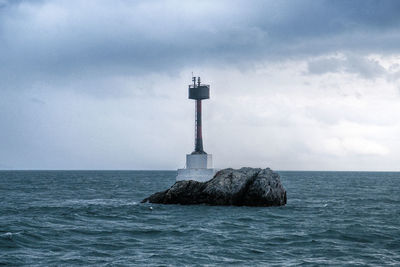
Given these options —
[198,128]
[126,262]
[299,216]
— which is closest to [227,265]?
[126,262]

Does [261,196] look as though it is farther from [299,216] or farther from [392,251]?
[392,251]

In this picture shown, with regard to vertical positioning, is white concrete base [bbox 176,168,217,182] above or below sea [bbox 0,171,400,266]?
above

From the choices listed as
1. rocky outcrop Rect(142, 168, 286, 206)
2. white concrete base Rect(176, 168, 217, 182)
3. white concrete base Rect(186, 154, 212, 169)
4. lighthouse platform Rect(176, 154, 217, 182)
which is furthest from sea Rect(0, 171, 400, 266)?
white concrete base Rect(186, 154, 212, 169)

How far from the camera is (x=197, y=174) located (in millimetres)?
50094

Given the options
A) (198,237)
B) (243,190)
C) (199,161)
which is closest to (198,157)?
(199,161)

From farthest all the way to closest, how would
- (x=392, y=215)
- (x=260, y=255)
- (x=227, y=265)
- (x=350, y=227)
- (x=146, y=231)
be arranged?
(x=392, y=215) → (x=350, y=227) → (x=146, y=231) → (x=260, y=255) → (x=227, y=265)

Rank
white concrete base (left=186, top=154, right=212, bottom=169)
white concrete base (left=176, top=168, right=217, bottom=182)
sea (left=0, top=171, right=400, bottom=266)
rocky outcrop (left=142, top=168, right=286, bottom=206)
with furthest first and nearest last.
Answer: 1. white concrete base (left=186, top=154, right=212, bottom=169)
2. white concrete base (left=176, top=168, right=217, bottom=182)
3. rocky outcrop (left=142, top=168, right=286, bottom=206)
4. sea (left=0, top=171, right=400, bottom=266)

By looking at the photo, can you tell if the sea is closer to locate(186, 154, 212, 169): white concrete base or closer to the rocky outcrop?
the rocky outcrop

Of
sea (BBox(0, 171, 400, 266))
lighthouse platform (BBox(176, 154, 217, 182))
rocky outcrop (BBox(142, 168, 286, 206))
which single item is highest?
lighthouse platform (BBox(176, 154, 217, 182))

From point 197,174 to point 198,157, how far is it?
342cm

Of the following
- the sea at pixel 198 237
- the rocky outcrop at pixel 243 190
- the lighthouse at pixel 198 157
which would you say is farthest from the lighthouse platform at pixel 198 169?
the sea at pixel 198 237

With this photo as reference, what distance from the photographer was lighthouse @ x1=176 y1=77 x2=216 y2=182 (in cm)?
4994

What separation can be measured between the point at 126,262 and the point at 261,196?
24113 mm

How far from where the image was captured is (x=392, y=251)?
21.8 m
